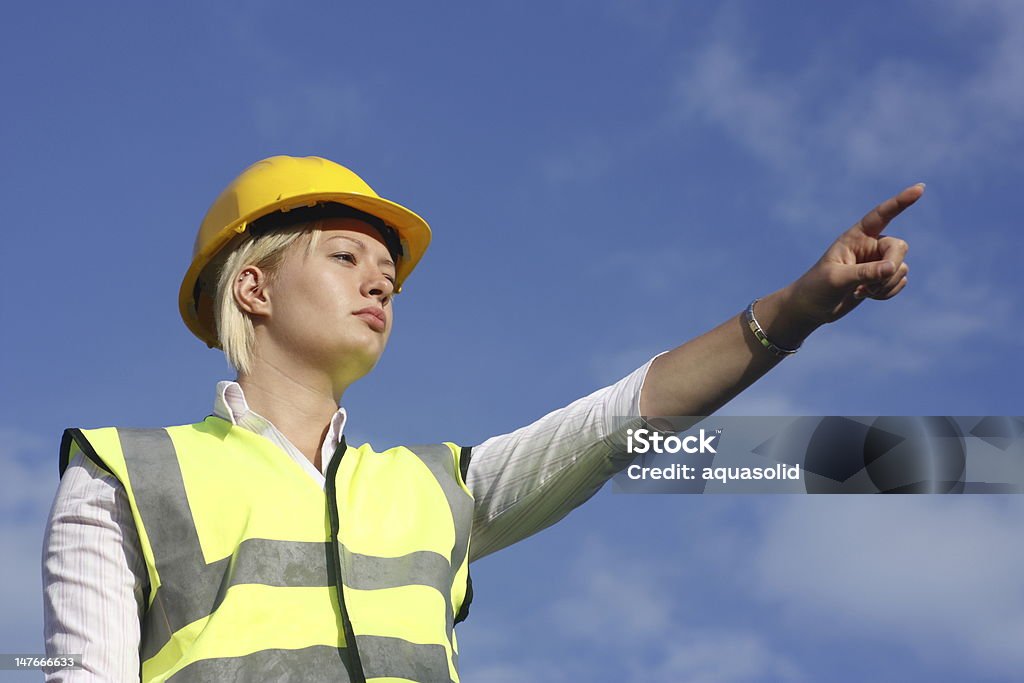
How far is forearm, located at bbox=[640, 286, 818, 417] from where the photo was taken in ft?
15.1

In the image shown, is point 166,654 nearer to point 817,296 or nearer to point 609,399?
point 609,399

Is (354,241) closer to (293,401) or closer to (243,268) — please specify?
(243,268)

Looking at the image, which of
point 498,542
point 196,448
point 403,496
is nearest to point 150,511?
point 196,448

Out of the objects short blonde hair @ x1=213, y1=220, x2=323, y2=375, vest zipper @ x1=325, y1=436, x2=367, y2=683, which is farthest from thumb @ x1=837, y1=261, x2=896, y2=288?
short blonde hair @ x1=213, y1=220, x2=323, y2=375

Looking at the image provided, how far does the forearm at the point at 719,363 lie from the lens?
4598mm

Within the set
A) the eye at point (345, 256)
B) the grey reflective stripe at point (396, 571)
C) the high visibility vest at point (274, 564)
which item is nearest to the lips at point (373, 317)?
the eye at point (345, 256)

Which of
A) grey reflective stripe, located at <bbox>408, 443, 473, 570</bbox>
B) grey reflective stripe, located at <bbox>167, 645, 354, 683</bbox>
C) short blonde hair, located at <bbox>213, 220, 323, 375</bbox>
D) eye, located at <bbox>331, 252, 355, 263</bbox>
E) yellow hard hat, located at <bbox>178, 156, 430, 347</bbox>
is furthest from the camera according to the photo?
yellow hard hat, located at <bbox>178, 156, 430, 347</bbox>

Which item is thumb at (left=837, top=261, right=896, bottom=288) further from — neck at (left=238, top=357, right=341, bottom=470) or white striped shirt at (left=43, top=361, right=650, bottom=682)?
neck at (left=238, top=357, right=341, bottom=470)

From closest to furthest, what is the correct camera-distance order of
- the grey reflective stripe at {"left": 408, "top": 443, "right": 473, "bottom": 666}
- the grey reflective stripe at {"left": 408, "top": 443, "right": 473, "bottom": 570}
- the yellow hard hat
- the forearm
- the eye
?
the forearm → the grey reflective stripe at {"left": 408, "top": 443, "right": 473, "bottom": 666} → the grey reflective stripe at {"left": 408, "top": 443, "right": 473, "bottom": 570} → the eye → the yellow hard hat

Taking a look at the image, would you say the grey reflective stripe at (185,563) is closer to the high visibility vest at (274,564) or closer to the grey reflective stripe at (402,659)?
the high visibility vest at (274,564)

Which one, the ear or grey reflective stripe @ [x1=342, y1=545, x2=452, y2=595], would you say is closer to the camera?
grey reflective stripe @ [x1=342, y1=545, x2=452, y2=595]

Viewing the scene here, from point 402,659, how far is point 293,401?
120 centimetres

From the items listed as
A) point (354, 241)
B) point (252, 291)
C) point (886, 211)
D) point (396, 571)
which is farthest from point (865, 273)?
point (252, 291)

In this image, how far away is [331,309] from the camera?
5078 mm
